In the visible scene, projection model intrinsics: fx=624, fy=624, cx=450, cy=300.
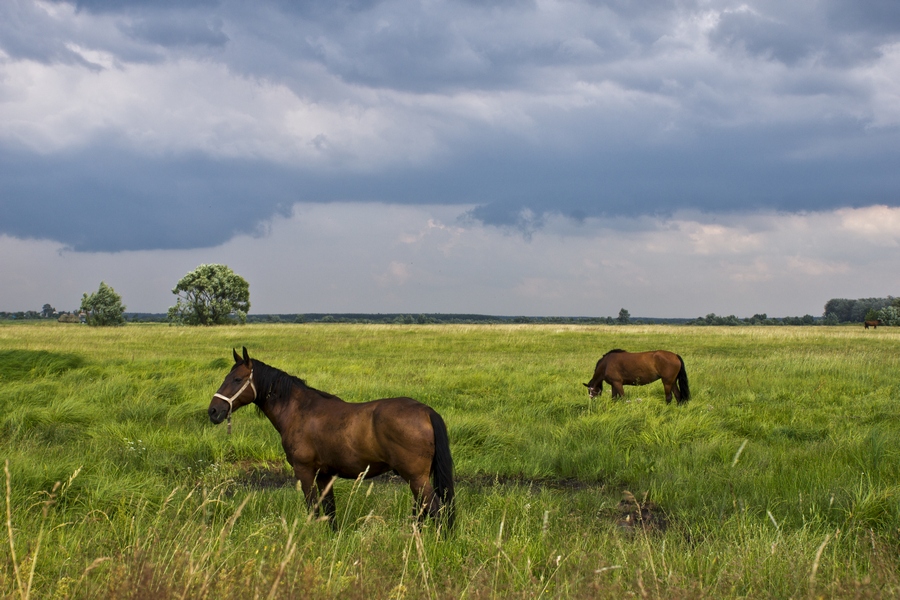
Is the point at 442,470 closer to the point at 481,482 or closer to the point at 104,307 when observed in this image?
the point at 481,482

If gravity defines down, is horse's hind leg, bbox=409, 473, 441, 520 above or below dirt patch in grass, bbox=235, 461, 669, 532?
above

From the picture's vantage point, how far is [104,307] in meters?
76.1

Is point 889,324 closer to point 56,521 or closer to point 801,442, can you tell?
point 801,442

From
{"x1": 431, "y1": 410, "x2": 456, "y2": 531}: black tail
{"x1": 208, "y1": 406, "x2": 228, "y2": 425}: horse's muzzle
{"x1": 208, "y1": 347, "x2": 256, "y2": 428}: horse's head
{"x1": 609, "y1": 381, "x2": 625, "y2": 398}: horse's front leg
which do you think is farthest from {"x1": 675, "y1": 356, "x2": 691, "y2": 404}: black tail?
{"x1": 208, "y1": 406, "x2": 228, "y2": 425}: horse's muzzle

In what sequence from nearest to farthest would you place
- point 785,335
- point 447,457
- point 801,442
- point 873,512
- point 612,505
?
1. point 447,457
2. point 873,512
3. point 612,505
4. point 801,442
5. point 785,335

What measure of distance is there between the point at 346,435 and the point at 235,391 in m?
1.51

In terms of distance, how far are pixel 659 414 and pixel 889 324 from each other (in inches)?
3409

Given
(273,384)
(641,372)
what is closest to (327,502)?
(273,384)

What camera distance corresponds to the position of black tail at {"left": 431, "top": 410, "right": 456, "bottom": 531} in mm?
5020

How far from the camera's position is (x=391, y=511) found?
587cm

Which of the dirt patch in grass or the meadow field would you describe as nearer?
the meadow field

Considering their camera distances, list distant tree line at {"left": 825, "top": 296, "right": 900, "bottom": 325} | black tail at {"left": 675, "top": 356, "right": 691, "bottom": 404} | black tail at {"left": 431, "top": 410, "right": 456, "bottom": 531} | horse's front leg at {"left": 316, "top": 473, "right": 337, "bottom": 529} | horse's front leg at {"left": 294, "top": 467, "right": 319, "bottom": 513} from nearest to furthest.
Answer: black tail at {"left": 431, "top": 410, "right": 456, "bottom": 531} < horse's front leg at {"left": 316, "top": 473, "right": 337, "bottom": 529} < horse's front leg at {"left": 294, "top": 467, "right": 319, "bottom": 513} < black tail at {"left": 675, "top": 356, "right": 691, "bottom": 404} < distant tree line at {"left": 825, "top": 296, "right": 900, "bottom": 325}

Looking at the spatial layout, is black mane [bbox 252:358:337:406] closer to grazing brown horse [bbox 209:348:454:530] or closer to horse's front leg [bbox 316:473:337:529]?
grazing brown horse [bbox 209:348:454:530]

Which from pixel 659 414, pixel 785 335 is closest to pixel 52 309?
pixel 785 335
